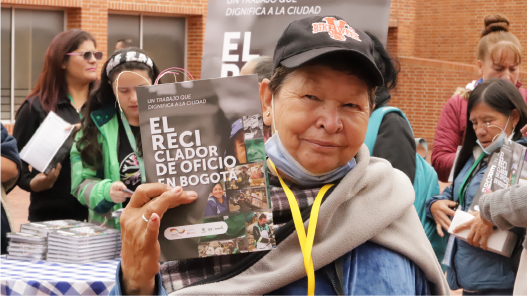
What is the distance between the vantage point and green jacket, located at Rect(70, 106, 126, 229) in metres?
3.49

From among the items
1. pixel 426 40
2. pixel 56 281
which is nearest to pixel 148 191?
pixel 56 281

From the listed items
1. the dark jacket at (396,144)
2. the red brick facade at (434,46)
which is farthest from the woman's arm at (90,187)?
the red brick facade at (434,46)

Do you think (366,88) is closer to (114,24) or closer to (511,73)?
(511,73)

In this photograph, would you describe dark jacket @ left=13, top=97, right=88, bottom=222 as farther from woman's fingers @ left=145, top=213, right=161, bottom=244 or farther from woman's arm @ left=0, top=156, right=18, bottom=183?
woman's fingers @ left=145, top=213, right=161, bottom=244

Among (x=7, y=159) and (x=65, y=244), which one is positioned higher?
(x=7, y=159)

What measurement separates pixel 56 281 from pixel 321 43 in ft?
6.19

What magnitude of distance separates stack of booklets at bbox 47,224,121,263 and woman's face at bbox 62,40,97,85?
181 cm

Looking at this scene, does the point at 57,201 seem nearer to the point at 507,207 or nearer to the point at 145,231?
the point at 507,207

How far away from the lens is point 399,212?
153 cm

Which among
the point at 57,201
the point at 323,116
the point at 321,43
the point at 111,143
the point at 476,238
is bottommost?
the point at 57,201

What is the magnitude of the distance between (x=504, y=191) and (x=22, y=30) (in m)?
12.4

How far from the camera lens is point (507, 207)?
2.82 m

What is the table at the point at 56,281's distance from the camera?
9.18 ft

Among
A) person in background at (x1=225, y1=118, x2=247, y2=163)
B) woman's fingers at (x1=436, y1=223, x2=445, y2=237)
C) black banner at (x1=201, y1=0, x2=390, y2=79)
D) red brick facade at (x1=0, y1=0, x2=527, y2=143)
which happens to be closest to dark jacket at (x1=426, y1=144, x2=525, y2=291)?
woman's fingers at (x1=436, y1=223, x2=445, y2=237)
